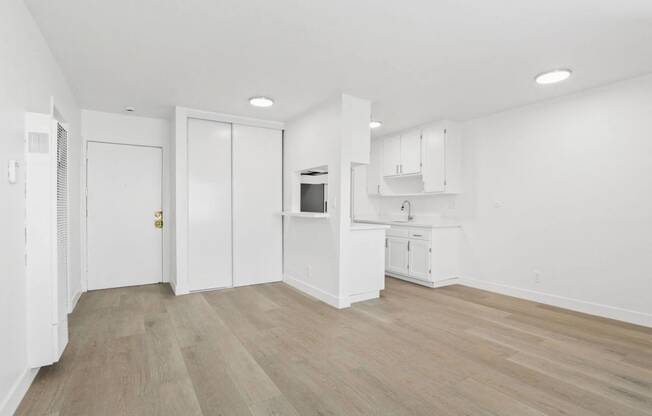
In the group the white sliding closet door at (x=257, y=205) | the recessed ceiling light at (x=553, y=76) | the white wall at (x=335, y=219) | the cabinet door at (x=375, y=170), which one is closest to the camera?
the recessed ceiling light at (x=553, y=76)

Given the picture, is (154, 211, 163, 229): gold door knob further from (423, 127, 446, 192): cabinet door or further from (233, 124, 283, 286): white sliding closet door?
(423, 127, 446, 192): cabinet door

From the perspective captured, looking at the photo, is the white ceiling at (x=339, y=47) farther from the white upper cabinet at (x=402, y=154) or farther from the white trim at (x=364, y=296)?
the white trim at (x=364, y=296)

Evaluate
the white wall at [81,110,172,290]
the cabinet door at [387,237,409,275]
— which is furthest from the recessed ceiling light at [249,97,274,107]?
the cabinet door at [387,237,409,275]

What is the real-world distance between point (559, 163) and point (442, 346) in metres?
2.66

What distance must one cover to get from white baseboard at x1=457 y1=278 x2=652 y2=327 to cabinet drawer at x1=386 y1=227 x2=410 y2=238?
1143 mm

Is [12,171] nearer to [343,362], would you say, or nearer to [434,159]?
[343,362]

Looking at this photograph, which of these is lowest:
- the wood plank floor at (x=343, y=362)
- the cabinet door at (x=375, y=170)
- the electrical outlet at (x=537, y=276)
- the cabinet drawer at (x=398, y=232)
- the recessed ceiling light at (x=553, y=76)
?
the wood plank floor at (x=343, y=362)

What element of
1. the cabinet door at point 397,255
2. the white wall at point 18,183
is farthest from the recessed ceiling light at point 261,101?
the cabinet door at point 397,255

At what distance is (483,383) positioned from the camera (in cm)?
217

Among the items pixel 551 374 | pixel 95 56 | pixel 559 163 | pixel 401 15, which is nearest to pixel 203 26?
pixel 95 56

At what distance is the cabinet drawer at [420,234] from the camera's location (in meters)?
4.72

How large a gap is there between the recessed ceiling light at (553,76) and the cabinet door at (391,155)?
2.54 metres

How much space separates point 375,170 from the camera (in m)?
6.20

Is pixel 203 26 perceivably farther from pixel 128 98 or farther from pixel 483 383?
pixel 483 383
